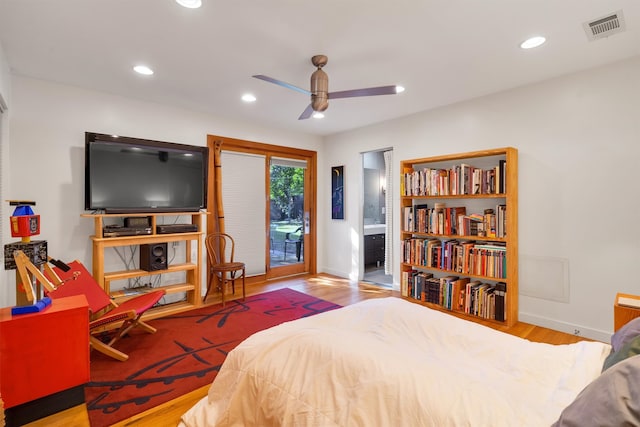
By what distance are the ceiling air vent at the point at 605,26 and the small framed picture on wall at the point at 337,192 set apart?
3550 mm

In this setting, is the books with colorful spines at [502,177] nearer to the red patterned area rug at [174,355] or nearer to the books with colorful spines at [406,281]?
the books with colorful spines at [406,281]

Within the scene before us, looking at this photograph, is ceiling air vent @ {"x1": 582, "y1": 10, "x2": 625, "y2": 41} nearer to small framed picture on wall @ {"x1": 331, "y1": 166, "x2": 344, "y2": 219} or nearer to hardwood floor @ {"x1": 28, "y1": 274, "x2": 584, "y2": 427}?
hardwood floor @ {"x1": 28, "y1": 274, "x2": 584, "y2": 427}

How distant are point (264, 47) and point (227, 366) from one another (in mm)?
2308

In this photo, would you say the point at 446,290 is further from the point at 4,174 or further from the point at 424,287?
the point at 4,174

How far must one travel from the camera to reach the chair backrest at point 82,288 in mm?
2703

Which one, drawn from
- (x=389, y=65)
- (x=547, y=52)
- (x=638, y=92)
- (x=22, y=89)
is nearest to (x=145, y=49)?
(x=22, y=89)

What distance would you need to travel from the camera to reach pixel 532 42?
2422mm

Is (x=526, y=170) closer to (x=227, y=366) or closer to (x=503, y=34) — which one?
(x=503, y=34)

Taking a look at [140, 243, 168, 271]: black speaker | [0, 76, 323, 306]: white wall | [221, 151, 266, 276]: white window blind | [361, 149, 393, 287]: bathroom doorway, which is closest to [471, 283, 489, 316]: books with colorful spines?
[361, 149, 393, 287]: bathroom doorway

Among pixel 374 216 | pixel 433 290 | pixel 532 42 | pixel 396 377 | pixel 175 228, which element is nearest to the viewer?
pixel 396 377

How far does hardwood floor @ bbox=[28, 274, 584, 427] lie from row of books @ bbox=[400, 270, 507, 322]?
0.18m

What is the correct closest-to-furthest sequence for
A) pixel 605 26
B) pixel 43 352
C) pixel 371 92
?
pixel 43 352 → pixel 605 26 → pixel 371 92

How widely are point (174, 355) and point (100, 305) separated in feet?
2.62

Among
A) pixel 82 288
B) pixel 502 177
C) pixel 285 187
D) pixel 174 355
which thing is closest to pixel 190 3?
pixel 82 288
